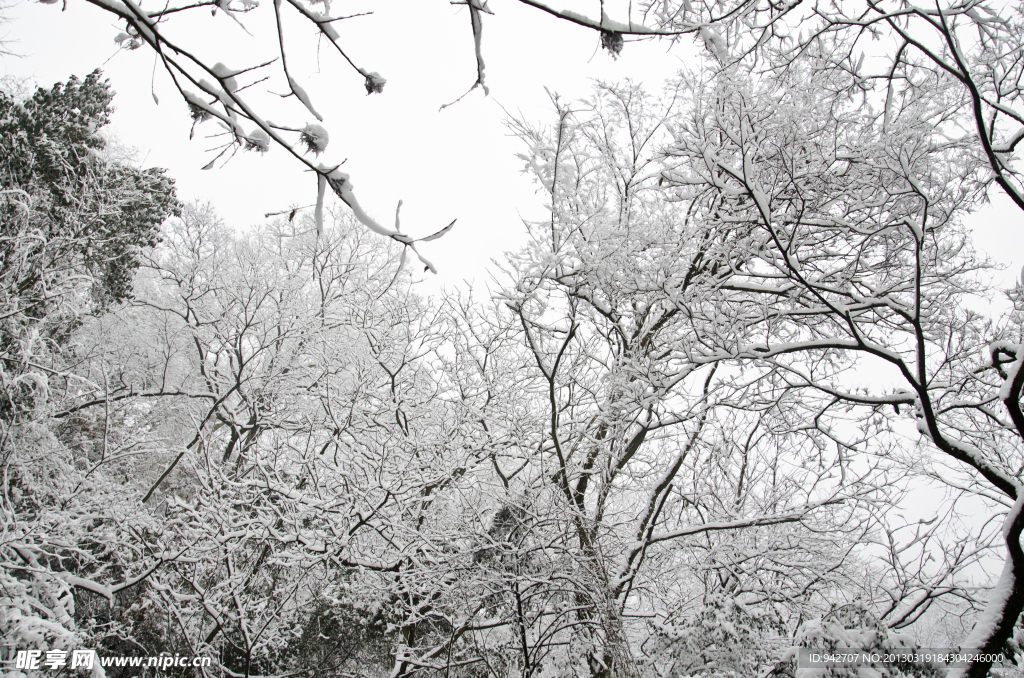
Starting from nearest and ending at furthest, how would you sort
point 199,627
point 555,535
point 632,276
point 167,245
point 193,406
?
point 555,535 < point 632,276 < point 199,627 < point 193,406 < point 167,245

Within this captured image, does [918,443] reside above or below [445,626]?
above

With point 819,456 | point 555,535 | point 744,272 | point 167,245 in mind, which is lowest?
point 555,535

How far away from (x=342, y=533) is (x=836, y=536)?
561 cm

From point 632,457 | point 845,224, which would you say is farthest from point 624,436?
point 845,224

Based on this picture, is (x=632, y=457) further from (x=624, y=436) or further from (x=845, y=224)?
(x=845, y=224)

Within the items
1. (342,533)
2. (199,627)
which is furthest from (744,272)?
(199,627)

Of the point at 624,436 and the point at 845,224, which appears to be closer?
the point at 845,224

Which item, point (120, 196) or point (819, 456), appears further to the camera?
point (120, 196)

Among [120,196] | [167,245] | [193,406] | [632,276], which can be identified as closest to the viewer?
[632,276]

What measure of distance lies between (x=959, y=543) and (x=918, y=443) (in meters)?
1.23

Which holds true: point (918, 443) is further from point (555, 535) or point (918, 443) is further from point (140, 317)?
point (140, 317)

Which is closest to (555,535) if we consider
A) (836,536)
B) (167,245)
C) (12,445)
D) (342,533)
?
(342,533)

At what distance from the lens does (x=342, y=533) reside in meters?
6.25

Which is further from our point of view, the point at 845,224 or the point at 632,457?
the point at 632,457
